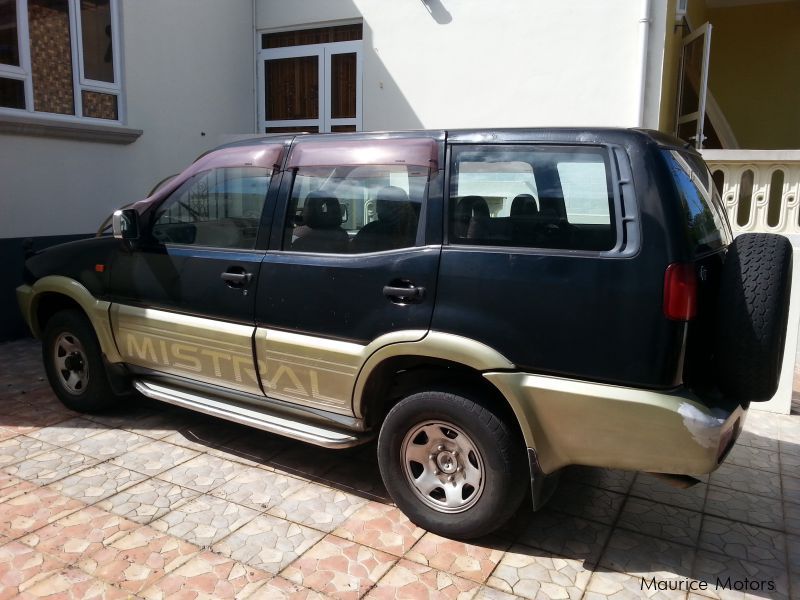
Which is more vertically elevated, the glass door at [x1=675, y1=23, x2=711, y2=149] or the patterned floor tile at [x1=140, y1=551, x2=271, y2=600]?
the glass door at [x1=675, y1=23, x2=711, y2=149]

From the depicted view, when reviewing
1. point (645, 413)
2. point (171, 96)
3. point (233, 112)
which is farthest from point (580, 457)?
point (233, 112)

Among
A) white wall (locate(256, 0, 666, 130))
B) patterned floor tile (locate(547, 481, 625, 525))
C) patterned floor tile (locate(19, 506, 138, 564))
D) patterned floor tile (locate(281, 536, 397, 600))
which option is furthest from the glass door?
patterned floor tile (locate(19, 506, 138, 564))

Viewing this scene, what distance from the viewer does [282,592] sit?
2836 millimetres

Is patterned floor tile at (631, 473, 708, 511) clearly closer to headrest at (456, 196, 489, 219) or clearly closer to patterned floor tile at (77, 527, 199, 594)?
headrest at (456, 196, 489, 219)

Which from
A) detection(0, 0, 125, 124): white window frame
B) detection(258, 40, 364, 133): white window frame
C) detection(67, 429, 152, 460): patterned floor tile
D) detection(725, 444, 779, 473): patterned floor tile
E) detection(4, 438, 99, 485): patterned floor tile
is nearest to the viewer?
detection(4, 438, 99, 485): patterned floor tile

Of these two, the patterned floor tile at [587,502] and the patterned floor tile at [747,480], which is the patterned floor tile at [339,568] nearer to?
the patterned floor tile at [587,502]

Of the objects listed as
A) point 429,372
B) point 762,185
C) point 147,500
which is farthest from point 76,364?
point 762,185

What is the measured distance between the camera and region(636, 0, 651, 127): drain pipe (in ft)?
23.4

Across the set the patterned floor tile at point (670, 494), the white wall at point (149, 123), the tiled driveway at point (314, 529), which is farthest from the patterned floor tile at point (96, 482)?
the white wall at point (149, 123)

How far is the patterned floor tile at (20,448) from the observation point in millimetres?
4109

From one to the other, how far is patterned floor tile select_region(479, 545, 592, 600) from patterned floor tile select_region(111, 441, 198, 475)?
214 cm

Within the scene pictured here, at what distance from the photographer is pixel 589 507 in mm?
3670

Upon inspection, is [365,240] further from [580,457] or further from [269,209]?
[580,457]

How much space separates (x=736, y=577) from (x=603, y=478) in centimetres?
107
